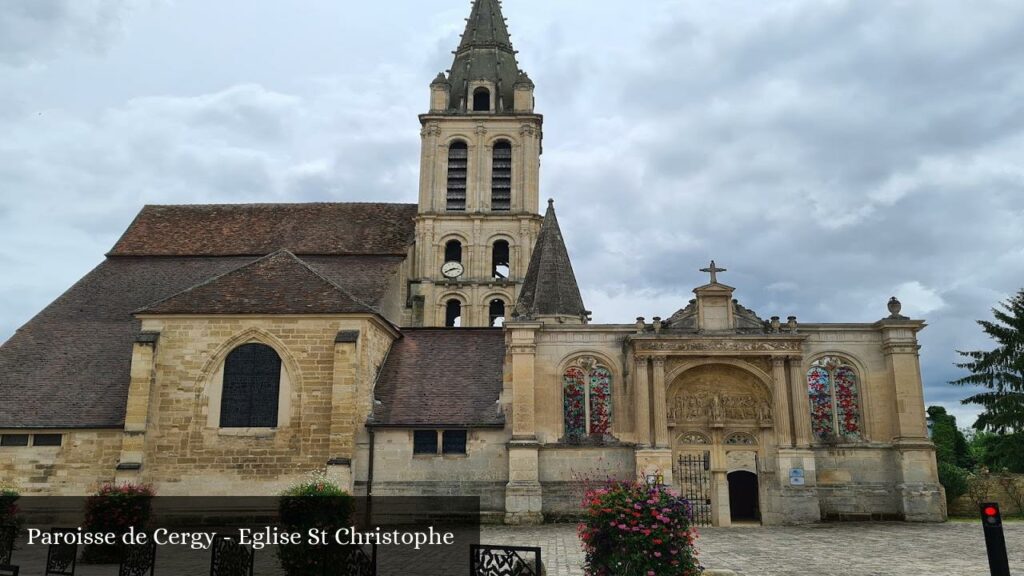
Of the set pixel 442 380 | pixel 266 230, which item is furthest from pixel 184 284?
pixel 442 380

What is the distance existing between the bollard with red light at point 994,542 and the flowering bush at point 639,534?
3.14 metres

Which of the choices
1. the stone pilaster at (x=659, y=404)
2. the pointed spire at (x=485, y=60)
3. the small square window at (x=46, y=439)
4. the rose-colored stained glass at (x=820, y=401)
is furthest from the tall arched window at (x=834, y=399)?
the small square window at (x=46, y=439)

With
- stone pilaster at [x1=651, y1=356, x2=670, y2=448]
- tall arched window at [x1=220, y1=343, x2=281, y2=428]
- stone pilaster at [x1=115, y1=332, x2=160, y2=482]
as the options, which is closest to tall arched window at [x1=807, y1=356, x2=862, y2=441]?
stone pilaster at [x1=651, y1=356, x2=670, y2=448]

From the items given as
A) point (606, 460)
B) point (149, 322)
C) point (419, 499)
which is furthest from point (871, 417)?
point (149, 322)

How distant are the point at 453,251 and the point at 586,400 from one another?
15632mm

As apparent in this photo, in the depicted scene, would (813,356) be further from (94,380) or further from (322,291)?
(94,380)

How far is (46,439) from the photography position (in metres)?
22.3

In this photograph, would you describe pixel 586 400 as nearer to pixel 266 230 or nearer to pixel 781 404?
pixel 781 404

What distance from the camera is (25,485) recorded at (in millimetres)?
21953

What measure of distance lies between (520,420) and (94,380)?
1332cm

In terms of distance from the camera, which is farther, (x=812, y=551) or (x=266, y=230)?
(x=266, y=230)

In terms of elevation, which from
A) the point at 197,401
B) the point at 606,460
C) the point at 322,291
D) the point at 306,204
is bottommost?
the point at 606,460

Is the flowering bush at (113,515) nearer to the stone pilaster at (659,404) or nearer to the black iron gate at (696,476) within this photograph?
the stone pilaster at (659,404)

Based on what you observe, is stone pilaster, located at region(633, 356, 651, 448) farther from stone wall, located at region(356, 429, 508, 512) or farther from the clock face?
the clock face
